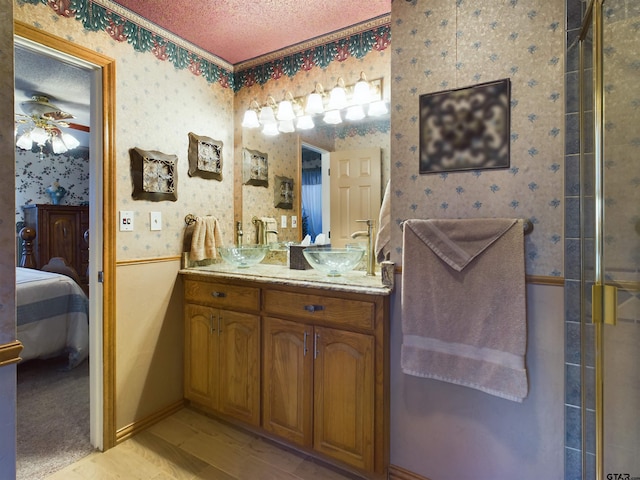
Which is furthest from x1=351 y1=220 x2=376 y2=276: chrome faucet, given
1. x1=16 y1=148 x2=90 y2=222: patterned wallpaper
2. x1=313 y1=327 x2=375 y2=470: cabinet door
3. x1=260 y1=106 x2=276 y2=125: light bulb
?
x1=16 y1=148 x2=90 y2=222: patterned wallpaper

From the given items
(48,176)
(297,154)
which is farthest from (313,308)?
(48,176)

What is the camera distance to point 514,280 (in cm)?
129

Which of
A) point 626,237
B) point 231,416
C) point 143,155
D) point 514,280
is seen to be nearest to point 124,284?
point 143,155

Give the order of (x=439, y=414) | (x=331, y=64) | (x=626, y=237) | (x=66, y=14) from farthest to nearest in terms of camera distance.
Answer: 1. (x=331, y=64)
2. (x=66, y=14)
3. (x=439, y=414)
4. (x=626, y=237)

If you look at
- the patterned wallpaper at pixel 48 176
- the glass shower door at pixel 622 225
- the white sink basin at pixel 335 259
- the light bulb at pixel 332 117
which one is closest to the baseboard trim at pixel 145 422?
the white sink basin at pixel 335 259

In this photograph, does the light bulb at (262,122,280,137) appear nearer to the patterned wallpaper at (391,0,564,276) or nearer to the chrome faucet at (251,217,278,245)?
the chrome faucet at (251,217,278,245)

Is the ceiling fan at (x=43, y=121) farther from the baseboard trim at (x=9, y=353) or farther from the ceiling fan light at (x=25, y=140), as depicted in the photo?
the baseboard trim at (x=9, y=353)

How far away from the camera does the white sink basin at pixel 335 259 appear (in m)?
1.79

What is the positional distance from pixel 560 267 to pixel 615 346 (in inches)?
11.8

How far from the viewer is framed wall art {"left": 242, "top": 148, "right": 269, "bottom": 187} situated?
2.51 meters

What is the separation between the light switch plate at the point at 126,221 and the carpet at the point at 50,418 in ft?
3.96

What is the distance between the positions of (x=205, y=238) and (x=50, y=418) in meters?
1.45

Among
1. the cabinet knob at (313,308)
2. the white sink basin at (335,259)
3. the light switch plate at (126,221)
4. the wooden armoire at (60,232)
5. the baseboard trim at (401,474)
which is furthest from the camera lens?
the wooden armoire at (60,232)

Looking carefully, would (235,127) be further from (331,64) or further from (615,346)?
(615,346)
